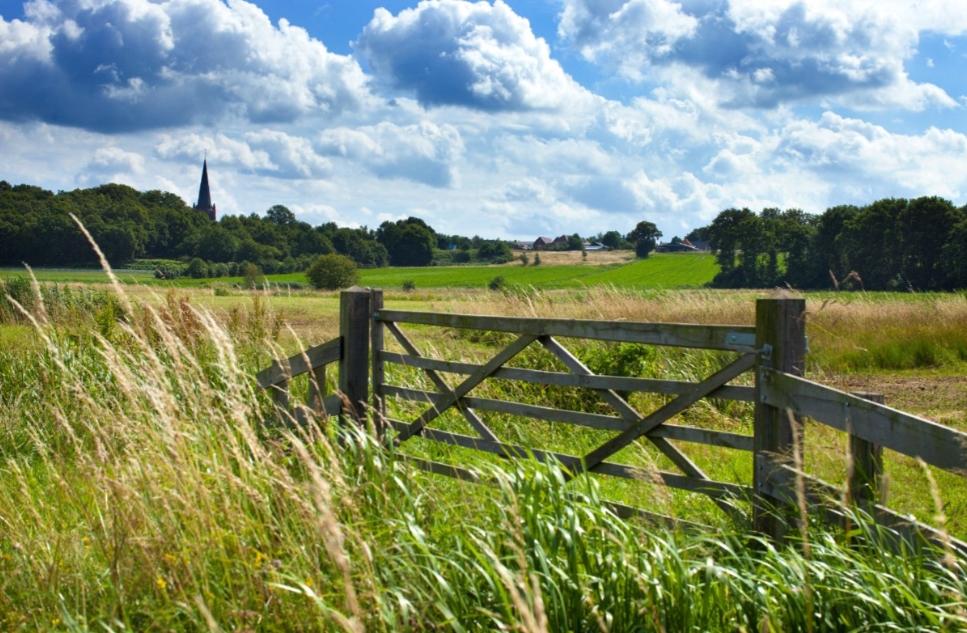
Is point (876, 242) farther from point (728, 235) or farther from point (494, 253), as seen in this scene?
point (494, 253)

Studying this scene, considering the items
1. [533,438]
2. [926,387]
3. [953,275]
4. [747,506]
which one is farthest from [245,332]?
[953,275]

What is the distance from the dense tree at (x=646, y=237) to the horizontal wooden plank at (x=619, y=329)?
9775 centimetres

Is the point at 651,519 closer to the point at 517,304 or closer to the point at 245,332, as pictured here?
the point at 245,332

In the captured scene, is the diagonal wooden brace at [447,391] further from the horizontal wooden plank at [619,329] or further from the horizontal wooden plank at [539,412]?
the horizontal wooden plank at [619,329]

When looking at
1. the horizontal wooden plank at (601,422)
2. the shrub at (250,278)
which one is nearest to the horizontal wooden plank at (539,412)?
the horizontal wooden plank at (601,422)

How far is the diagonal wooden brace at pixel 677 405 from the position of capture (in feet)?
13.0

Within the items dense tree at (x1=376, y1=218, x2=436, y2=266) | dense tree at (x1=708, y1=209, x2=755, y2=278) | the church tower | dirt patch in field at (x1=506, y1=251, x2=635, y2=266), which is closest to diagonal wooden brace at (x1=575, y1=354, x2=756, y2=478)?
dense tree at (x1=708, y1=209, x2=755, y2=278)

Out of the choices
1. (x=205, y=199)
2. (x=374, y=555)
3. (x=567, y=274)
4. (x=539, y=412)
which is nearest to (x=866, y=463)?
(x=539, y=412)

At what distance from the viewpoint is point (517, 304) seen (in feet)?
46.5

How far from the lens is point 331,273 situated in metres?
54.0

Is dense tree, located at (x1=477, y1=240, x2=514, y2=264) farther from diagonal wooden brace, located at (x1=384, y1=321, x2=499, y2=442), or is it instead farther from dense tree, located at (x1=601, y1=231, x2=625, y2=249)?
diagonal wooden brace, located at (x1=384, y1=321, x2=499, y2=442)

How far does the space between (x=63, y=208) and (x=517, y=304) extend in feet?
161

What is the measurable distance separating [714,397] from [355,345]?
2878 mm

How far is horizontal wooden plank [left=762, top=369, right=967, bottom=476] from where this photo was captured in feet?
8.34
